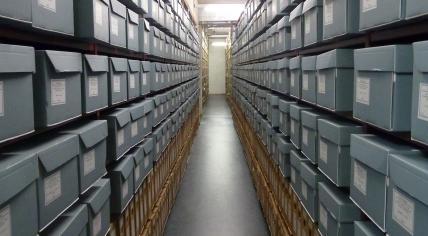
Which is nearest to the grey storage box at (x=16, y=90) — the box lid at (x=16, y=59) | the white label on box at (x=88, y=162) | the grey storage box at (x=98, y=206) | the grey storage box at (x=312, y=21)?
the box lid at (x=16, y=59)

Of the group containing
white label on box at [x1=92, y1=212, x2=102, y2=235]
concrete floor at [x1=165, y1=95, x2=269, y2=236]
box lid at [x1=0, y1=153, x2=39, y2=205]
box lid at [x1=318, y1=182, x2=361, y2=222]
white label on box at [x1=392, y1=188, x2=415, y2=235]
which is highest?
box lid at [x1=0, y1=153, x2=39, y2=205]

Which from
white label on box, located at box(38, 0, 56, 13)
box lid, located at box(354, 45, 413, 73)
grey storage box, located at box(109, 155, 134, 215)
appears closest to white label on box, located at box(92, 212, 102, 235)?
grey storage box, located at box(109, 155, 134, 215)

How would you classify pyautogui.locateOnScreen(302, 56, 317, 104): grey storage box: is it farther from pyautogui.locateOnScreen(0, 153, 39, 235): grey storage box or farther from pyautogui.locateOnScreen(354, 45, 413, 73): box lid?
pyautogui.locateOnScreen(0, 153, 39, 235): grey storage box

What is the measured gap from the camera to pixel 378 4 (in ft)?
4.58

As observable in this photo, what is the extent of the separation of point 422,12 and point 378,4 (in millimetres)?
283

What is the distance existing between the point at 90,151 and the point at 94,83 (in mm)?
331

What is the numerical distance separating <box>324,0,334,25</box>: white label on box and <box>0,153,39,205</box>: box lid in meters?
1.44

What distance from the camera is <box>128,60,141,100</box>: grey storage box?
2666 millimetres

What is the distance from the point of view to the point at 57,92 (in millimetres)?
1509

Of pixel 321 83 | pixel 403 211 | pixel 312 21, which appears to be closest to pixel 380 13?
pixel 403 211

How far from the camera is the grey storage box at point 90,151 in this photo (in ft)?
5.61

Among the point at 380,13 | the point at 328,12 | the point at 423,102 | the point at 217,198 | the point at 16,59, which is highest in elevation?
the point at 328,12

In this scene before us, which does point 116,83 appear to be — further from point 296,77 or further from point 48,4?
point 296,77

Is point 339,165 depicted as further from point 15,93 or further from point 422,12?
point 15,93
